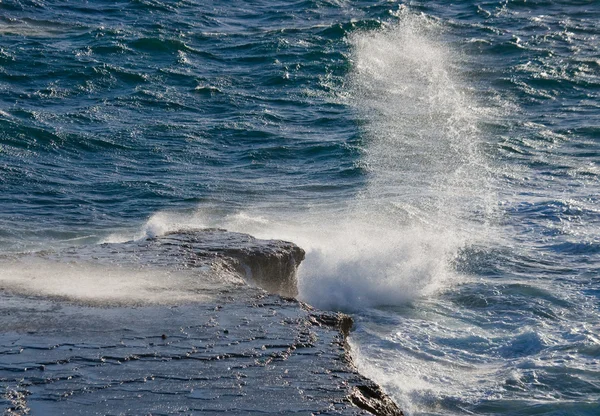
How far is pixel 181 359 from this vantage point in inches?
246

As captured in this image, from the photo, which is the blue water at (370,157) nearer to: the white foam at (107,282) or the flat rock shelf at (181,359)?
the flat rock shelf at (181,359)

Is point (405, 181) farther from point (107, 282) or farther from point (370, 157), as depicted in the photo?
point (107, 282)

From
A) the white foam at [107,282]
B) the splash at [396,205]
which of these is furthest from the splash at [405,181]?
the white foam at [107,282]

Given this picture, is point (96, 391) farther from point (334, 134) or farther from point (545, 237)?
point (334, 134)

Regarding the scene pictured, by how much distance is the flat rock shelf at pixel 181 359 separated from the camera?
5695mm

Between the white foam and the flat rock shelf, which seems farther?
the white foam

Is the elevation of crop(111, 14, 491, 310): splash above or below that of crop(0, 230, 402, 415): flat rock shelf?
above

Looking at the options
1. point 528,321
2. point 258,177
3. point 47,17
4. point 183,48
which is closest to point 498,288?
point 528,321

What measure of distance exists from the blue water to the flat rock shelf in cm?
151

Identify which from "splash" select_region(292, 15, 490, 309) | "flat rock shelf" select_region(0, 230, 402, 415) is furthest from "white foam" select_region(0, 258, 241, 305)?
"splash" select_region(292, 15, 490, 309)

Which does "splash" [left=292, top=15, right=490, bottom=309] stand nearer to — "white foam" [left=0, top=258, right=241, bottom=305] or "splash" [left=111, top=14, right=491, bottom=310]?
"splash" [left=111, top=14, right=491, bottom=310]

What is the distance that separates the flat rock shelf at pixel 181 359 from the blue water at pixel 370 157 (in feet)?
4.97

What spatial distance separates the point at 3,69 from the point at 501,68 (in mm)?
9916

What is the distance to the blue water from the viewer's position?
30.9 ft
